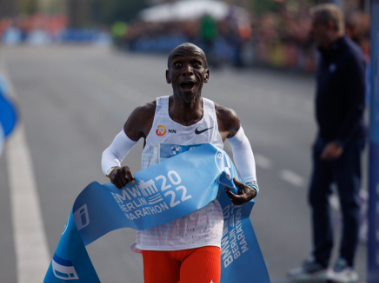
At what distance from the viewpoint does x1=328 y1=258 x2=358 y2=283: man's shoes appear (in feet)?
19.8

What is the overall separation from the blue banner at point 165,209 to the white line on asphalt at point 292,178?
20.9 ft

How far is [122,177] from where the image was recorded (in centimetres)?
357

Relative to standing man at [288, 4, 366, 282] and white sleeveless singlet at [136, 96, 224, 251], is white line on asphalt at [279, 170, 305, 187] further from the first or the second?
white sleeveless singlet at [136, 96, 224, 251]

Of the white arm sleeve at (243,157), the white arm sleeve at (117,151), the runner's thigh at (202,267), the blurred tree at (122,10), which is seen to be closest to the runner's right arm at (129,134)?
the white arm sleeve at (117,151)

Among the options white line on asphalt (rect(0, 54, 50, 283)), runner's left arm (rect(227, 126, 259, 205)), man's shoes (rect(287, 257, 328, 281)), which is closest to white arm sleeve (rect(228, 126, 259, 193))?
runner's left arm (rect(227, 126, 259, 205))

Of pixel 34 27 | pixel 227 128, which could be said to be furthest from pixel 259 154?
pixel 34 27

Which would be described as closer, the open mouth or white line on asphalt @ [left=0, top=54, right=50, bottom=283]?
the open mouth

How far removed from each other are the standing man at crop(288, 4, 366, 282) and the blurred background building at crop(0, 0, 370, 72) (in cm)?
171

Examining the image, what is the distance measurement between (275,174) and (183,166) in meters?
7.49

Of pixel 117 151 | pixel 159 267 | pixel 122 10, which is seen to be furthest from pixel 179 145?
pixel 122 10

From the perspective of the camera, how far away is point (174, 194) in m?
3.64

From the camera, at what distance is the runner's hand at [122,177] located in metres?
3.57

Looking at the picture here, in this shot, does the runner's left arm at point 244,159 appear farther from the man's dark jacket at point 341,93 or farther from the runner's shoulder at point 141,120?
the man's dark jacket at point 341,93

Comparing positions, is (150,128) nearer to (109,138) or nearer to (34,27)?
(109,138)
